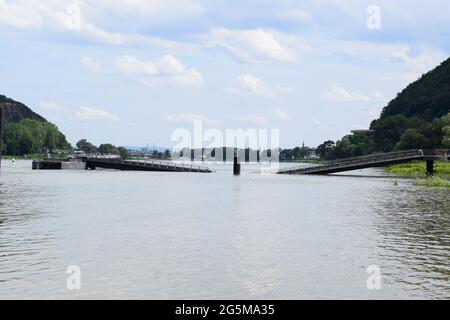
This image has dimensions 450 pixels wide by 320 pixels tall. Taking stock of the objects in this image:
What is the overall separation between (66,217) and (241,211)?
14.8m

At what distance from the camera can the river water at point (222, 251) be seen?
22.5m

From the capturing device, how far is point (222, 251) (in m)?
30.5

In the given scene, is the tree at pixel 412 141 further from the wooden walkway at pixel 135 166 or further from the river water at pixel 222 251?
the river water at pixel 222 251

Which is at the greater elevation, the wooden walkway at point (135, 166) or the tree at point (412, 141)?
the tree at point (412, 141)

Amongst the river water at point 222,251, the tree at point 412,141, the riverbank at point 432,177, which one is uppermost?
the tree at point 412,141

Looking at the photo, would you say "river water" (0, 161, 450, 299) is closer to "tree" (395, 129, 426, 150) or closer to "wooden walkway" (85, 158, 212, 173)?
"wooden walkway" (85, 158, 212, 173)

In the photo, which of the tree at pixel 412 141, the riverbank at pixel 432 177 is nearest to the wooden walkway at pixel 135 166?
the riverbank at pixel 432 177

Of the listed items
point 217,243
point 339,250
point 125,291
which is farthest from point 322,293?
point 217,243

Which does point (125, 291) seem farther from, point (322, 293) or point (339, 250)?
point (339, 250)

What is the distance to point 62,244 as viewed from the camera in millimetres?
31703

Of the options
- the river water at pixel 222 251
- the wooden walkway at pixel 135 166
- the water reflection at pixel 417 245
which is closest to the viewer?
the river water at pixel 222 251

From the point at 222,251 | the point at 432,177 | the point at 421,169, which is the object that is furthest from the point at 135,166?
the point at 222,251

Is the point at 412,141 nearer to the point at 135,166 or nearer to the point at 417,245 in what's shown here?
the point at 135,166
